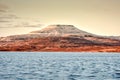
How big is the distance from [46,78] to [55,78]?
113 centimetres

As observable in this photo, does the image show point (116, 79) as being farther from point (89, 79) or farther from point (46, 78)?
point (46, 78)

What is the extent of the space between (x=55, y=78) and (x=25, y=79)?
3656 mm

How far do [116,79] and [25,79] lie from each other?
429 inches

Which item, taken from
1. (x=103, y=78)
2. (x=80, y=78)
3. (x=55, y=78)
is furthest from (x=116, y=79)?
(x=55, y=78)

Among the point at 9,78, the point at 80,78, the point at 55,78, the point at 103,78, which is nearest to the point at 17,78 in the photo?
the point at 9,78

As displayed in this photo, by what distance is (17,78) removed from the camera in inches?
1729

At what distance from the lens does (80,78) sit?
4406 cm

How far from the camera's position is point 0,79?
139 ft

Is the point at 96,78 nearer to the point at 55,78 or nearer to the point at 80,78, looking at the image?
the point at 80,78

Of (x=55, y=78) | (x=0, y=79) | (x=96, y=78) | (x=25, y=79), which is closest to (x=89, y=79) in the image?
(x=96, y=78)

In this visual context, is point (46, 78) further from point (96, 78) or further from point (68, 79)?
point (96, 78)

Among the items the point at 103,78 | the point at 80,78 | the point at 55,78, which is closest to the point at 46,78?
the point at 55,78

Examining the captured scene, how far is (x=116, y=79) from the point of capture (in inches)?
1703

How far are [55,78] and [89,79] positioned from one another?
4141 mm
